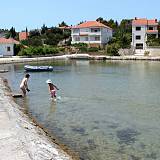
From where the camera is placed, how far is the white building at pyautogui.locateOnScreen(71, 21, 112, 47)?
101 m

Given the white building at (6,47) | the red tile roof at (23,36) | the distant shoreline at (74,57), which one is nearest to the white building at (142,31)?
the distant shoreline at (74,57)

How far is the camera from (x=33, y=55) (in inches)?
3406

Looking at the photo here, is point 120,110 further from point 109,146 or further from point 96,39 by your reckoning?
point 96,39

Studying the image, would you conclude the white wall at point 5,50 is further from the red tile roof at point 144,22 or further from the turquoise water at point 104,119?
the turquoise water at point 104,119

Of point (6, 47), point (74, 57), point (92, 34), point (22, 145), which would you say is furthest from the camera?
point (92, 34)

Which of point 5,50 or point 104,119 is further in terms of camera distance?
point 5,50

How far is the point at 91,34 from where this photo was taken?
102 m

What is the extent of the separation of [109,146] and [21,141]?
4.20 m

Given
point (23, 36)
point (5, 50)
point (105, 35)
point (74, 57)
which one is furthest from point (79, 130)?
point (23, 36)

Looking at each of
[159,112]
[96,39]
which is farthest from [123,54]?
[159,112]

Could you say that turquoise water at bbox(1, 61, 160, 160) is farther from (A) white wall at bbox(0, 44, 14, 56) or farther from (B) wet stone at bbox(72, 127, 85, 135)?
(A) white wall at bbox(0, 44, 14, 56)

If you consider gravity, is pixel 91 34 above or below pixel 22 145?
above

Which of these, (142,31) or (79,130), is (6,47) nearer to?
(142,31)

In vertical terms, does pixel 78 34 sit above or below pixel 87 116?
above
